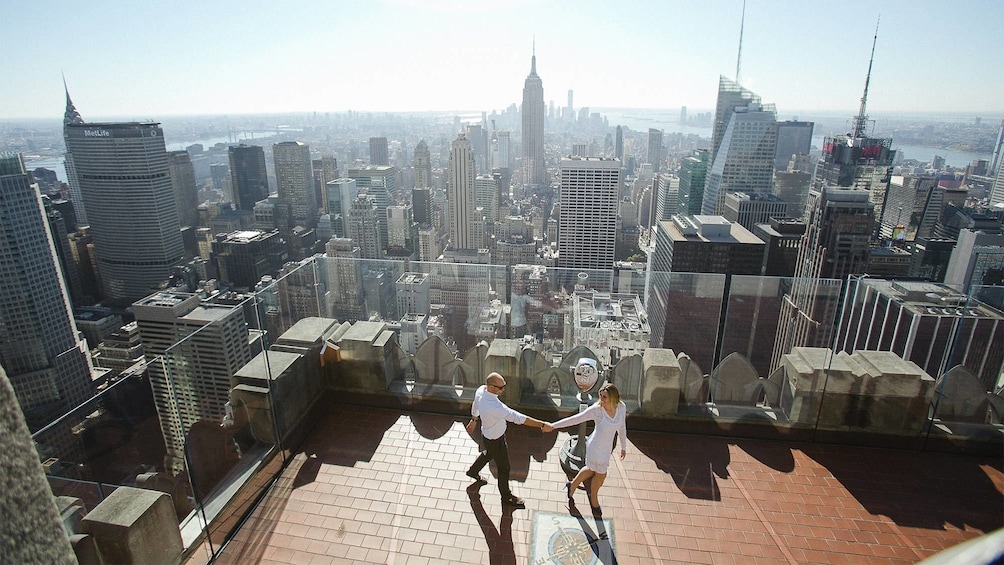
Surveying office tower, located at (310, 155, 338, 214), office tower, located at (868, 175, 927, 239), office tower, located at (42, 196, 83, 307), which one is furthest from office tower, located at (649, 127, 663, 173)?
office tower, located at (42, 196, 83, 307)

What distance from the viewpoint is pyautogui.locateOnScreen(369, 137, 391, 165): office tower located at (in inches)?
4953

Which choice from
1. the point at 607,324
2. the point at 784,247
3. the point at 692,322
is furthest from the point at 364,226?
the point at 692,322

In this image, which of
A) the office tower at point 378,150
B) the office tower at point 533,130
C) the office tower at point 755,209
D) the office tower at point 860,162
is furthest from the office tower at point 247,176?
the office tower at point 860,162

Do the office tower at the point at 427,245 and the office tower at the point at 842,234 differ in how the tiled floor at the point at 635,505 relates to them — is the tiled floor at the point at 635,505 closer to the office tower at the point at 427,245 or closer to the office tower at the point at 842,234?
the office tower at the point at 842,234

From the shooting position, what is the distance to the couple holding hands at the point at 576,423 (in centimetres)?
363

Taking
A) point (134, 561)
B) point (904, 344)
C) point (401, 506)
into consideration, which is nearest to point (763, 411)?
point (904, 344)

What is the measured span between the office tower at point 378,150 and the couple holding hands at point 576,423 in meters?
130

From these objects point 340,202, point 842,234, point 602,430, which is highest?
point 602,430

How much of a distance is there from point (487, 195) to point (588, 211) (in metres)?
27.3

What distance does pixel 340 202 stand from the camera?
84.7 m

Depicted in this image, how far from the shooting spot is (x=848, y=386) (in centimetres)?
456

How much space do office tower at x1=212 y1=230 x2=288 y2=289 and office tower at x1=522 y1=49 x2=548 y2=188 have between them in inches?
A: 3147

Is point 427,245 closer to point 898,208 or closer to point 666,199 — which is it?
point 666,199

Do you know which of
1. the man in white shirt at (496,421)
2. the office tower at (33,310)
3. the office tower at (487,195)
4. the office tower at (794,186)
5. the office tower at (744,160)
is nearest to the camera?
the man in white shirt at (496,421)
